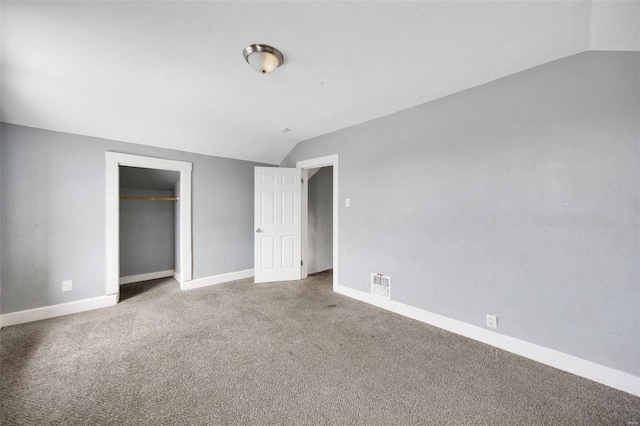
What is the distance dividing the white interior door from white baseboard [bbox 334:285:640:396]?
1932 millimetres

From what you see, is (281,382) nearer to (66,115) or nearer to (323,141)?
(323,141)

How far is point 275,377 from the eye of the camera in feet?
5.89

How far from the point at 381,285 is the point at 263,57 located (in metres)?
2.77

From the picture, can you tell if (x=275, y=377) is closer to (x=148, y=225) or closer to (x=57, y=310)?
(x=57, y=310)

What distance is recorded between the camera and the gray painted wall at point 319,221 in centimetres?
479

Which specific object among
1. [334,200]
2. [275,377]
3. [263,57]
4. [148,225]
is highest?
[263,57]

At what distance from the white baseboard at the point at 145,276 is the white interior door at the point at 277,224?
1876mm

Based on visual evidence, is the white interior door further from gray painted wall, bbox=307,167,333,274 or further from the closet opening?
the closet opening

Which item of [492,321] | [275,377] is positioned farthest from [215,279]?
[492,321]

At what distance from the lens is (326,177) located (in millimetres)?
4973

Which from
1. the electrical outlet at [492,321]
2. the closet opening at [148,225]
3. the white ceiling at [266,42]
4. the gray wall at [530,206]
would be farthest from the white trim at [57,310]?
the electrical outlet at [492,321]

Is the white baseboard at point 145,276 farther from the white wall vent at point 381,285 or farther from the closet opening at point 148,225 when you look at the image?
the white wall vent at point 381,285

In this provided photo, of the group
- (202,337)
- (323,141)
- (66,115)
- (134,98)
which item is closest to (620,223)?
(323,141)

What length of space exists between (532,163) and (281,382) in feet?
8.79
